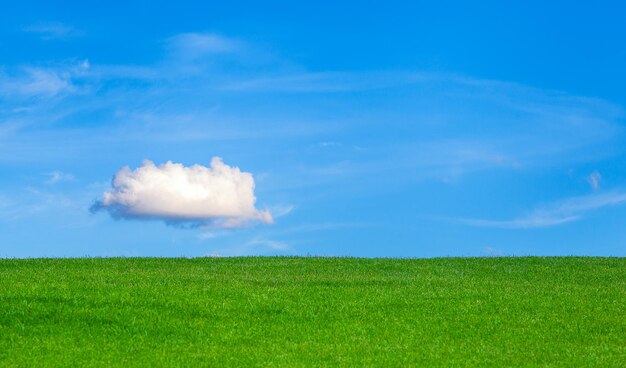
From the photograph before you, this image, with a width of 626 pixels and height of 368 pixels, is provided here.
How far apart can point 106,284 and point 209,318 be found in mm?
5758

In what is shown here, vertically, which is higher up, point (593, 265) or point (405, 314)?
point (593, 265)

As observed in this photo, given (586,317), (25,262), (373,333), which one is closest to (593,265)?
(586,317)

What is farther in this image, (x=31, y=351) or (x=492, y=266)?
(x=492, y=266)

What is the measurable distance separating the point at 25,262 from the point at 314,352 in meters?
19.6

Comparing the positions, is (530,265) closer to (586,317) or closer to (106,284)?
(586,317)

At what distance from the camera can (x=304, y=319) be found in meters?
23.5

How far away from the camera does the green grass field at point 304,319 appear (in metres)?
20.2

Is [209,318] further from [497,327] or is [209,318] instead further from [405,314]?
[497,327]

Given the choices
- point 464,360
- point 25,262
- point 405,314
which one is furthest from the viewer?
point 25,262

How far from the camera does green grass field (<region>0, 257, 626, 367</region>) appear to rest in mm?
20219

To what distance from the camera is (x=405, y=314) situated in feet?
79.2

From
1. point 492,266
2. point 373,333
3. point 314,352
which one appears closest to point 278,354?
point 314,352

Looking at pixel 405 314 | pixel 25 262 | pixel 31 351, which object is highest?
pixel 25 262

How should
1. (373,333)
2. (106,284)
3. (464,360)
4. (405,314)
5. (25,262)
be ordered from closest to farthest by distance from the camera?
(464,360) < (373,333) < (405,314) < (106,284) < (25,262)
